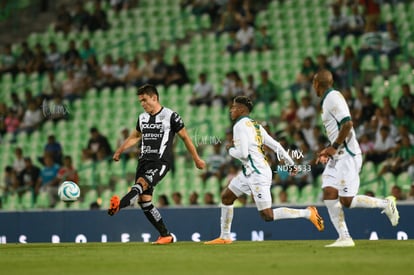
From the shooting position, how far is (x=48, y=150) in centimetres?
2314

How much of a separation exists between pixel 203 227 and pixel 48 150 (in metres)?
5.25

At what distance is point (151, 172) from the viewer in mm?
14836

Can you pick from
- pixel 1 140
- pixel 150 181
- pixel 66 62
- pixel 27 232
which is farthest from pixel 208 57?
pixel 150 181

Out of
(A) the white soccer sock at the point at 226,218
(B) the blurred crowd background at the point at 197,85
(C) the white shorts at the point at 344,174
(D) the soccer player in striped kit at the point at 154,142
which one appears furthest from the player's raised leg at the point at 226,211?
(B) the blurred crowd background at the point at 197,85

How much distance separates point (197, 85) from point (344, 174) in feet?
38.5

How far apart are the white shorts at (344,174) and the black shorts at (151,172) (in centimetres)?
276

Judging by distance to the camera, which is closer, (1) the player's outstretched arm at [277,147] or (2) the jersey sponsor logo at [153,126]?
(1) the player's outstretched arm at [277,147]

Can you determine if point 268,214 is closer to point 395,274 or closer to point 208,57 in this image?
point 395,274

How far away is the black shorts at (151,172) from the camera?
1480cm

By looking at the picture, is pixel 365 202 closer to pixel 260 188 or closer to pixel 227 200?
pixel 260 188

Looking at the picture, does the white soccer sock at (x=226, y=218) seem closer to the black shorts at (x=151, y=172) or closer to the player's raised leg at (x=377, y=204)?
the black shorts at (x=151, y=172)

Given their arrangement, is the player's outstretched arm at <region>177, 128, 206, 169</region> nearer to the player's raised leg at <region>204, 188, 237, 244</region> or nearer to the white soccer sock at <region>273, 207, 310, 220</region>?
the player's raised leg at <region>204, 188, 237, 244</region>

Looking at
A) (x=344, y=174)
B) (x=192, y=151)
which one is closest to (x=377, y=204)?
(x=344, y=174)

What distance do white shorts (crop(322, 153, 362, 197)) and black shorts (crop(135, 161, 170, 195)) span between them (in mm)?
2763
